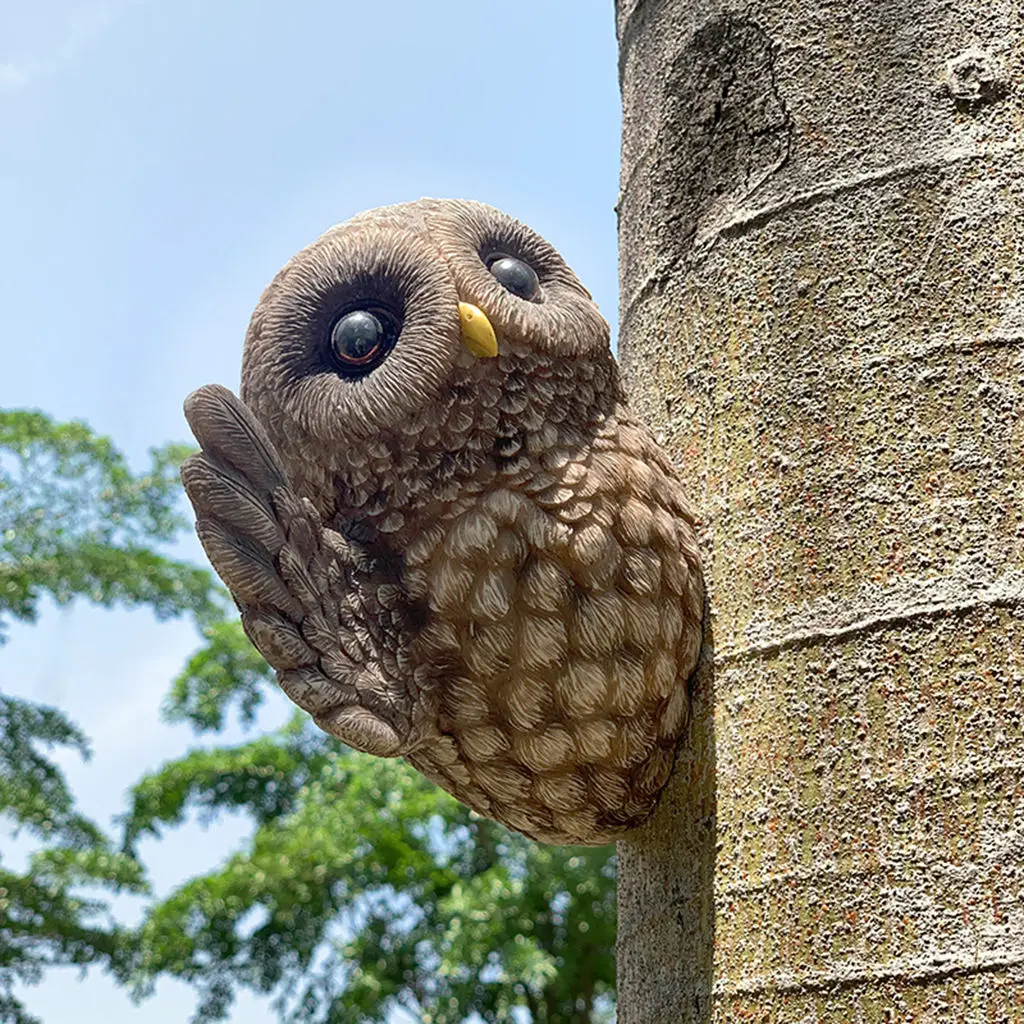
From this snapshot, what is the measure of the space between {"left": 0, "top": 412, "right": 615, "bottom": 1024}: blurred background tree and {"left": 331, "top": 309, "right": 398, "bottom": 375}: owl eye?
400 centimetres

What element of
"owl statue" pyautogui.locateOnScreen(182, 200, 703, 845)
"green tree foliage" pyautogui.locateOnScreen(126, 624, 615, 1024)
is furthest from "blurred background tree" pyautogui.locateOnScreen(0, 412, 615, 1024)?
"owl statue" pyautogui.locateOnScreen(182, 200, 703, 845)

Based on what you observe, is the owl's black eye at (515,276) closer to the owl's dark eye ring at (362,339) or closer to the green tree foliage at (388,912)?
the owl's dark eye ring at (362,339)

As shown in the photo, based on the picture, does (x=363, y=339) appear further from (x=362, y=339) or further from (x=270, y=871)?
(x=270, y=871)

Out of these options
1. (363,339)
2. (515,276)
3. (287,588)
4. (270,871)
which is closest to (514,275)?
(515,276)

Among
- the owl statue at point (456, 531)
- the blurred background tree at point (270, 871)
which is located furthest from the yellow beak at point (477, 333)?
the blurred background tree at point (270, 871)

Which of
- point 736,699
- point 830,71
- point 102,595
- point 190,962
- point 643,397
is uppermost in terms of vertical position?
point 102,595

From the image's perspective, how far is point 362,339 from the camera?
781 mm

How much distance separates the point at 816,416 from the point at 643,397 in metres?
0.18

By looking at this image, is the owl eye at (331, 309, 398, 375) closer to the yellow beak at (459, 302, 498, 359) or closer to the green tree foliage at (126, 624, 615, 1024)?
the yellow beak at (459, 302, 498, 359)

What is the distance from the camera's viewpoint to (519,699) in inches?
29.9

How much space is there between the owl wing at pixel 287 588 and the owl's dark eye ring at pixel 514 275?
189mm

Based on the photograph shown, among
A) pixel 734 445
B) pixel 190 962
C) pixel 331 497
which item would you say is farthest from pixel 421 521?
pixel 190 962

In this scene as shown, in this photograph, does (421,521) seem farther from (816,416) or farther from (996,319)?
(996,319)

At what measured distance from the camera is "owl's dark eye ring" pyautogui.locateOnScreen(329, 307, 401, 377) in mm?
780
